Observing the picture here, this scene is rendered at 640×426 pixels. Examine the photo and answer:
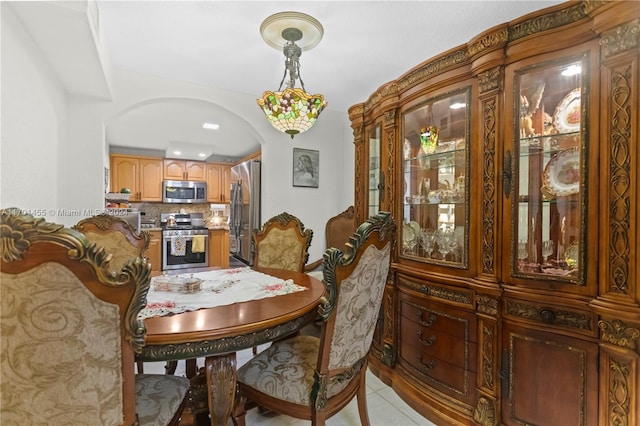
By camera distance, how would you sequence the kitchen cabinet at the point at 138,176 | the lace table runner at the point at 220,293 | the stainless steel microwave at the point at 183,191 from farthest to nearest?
the stainless steel microwave at the point at 183,191 < the kitchen cabinet at the point at 138,176 < the lace table runner at the point at 220,293

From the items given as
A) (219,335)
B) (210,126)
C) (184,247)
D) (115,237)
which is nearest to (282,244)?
(115,237)

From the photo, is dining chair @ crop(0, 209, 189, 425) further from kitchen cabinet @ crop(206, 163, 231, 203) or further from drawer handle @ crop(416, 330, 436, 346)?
kitchen cabinet @ crop(206, 163, 231, 203)

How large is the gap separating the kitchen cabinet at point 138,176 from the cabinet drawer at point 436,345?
5.15 meters

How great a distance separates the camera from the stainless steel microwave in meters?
5.55

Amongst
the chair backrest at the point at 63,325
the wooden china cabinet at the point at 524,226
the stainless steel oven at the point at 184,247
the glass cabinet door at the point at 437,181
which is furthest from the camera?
the stainless steel oven at the point at 184,247

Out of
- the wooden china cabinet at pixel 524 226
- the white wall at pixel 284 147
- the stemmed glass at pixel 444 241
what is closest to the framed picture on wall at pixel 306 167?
the white wall at pixel 284 147

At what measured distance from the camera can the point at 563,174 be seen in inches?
55.7

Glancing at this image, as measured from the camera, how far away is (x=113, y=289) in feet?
2.45

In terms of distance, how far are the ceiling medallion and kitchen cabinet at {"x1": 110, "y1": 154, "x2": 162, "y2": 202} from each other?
15.0 ft

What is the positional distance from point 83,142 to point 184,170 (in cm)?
347

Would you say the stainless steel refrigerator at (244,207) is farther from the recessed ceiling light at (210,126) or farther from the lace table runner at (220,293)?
the lace table runner at (220,293)

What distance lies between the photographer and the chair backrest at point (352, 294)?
43.4 inches

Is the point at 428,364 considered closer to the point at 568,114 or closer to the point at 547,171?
the point at 547,171

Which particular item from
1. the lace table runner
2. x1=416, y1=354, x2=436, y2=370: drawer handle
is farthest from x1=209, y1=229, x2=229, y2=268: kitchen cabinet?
x1=416, y1=354, x2=436, y2=370: drawer handle
